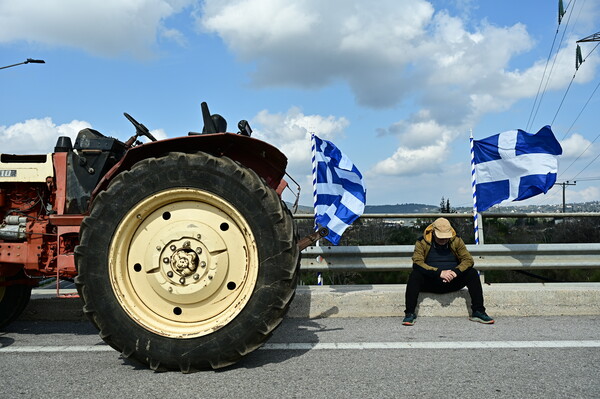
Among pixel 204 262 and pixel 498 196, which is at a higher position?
pixel 498 196

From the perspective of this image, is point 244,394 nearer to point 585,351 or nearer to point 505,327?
point 585,351

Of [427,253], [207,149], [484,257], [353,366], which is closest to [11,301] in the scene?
[207,149]

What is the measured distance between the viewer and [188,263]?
10.3ft

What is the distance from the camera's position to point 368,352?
3.46 meters

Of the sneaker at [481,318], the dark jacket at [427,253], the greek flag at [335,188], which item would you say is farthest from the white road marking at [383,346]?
the greek flag at [335,188]

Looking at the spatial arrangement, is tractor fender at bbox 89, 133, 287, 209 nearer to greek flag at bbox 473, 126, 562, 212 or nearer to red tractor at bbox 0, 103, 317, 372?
red tractor at bbox 0, 103, 317, 372

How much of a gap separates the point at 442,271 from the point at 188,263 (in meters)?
2.52

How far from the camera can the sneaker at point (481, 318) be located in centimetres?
445

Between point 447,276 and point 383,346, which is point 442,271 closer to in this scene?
point 447,276

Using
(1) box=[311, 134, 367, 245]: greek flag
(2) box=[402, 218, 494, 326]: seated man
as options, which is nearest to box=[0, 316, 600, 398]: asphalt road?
(2) box=[402, 218, 494, 326]: seated man

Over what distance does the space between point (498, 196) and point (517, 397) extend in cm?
421

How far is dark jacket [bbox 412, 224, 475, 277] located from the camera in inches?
183

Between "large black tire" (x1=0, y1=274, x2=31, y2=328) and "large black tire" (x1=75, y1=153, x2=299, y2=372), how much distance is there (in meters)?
1.85

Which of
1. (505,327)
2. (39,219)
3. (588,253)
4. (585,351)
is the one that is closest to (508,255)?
(588,253)
